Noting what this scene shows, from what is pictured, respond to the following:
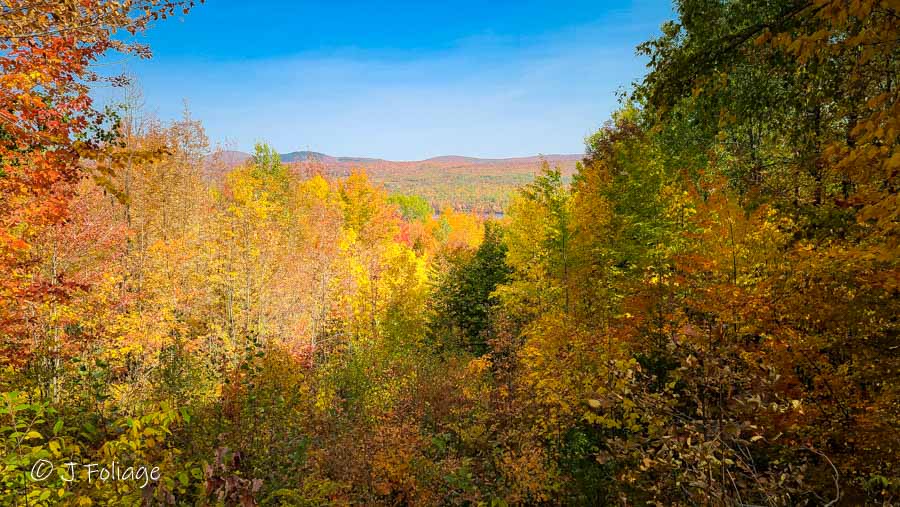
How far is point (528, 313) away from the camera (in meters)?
19.4

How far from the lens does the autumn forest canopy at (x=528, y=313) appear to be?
3.73m

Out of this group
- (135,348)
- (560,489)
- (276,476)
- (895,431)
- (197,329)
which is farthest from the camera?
(197,329)

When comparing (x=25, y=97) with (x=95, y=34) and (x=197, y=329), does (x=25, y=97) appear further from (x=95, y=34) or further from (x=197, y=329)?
(x=197, y=329)

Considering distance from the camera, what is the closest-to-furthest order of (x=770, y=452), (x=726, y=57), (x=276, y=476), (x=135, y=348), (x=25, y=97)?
(x=726, y=57), (x=25, y=97), (x=770, y=452), (x=276, y=476), (x=135, y=348)

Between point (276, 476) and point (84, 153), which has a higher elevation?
point (84, 153)

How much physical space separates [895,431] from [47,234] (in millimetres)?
17490

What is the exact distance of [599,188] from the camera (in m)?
18.9

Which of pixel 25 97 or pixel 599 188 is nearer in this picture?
pixel 25 97

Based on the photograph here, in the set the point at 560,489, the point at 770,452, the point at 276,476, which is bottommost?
the point at 560,489

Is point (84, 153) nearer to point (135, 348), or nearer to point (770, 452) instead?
point (770, 452)

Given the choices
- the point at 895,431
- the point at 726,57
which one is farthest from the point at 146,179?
the point at 895,431

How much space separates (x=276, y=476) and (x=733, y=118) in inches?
377

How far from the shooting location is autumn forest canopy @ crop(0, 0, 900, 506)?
3.73 metres

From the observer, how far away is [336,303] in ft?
87.5
